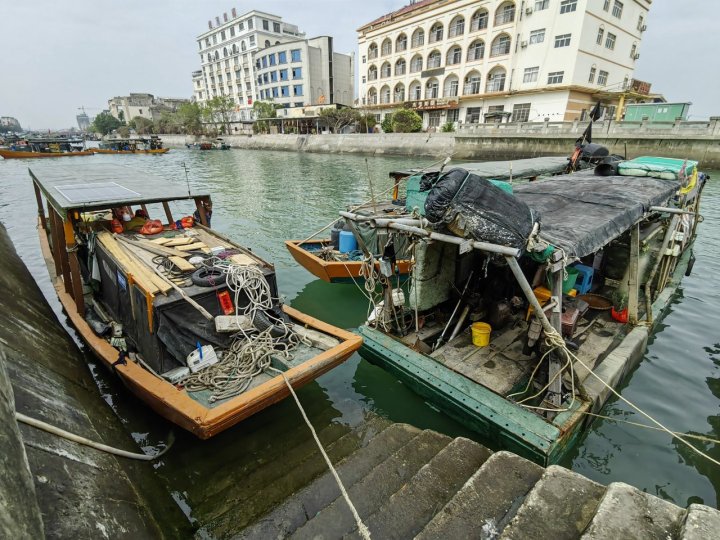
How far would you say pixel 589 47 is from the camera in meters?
36.3

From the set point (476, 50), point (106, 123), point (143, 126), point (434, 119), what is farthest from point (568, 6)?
point (106, 123)

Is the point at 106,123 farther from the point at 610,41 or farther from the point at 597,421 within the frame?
the point at 597,421

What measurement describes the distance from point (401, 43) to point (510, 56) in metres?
17.5

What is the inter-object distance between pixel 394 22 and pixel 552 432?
5888cm

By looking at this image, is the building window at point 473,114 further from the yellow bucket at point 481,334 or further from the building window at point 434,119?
the yellow bucket at point 481,334

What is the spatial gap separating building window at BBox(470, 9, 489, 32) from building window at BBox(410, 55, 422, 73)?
8.26 m

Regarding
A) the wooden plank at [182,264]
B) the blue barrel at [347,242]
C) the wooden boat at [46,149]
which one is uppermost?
the wooden boat at [46,149]

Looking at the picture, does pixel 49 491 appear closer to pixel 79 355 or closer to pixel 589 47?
pixel 79 355

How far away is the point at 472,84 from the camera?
44531mm

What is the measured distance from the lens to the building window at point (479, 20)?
136 ft

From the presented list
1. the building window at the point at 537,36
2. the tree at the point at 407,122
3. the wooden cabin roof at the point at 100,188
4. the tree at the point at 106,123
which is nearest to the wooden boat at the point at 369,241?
the wooden cabin roof at the point at 100,188

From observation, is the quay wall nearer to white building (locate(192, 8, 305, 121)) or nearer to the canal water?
the canal water

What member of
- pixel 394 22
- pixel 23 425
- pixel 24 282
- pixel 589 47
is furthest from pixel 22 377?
pixel 394 22

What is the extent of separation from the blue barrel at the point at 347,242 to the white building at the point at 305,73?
64319 mm
